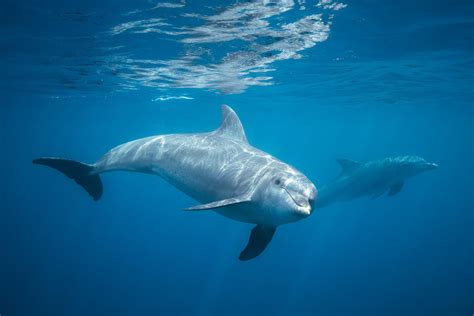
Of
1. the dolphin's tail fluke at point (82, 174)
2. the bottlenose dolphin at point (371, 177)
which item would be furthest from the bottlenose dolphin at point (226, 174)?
the bottlenose dolphin at point (371, 177)

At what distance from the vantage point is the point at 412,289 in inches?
953

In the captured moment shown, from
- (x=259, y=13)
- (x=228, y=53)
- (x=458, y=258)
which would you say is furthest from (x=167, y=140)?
(x=458, y=258)

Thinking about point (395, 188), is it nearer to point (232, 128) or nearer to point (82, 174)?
point (232, 128)

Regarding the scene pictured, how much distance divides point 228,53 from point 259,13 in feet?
16.8

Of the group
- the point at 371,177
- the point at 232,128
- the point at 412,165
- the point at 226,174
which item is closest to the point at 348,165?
the point at 371,177

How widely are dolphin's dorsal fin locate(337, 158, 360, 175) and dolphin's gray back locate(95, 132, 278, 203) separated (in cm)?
1062

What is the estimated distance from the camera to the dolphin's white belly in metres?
6.30

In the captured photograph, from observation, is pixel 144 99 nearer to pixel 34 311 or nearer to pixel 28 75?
pixel 28 75

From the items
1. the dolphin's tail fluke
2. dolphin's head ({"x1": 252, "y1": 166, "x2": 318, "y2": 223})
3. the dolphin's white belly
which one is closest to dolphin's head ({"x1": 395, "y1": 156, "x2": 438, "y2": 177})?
the dolphin's white belly

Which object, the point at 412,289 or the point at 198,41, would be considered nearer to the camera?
the point at 198,41

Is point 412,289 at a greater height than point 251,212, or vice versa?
point 251,212

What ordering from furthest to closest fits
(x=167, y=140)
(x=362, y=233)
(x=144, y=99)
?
(x=362, y=233), (x=144, y=99), (x=167, y=140)

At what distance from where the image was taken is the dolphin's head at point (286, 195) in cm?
495

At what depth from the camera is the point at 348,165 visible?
1742cm
